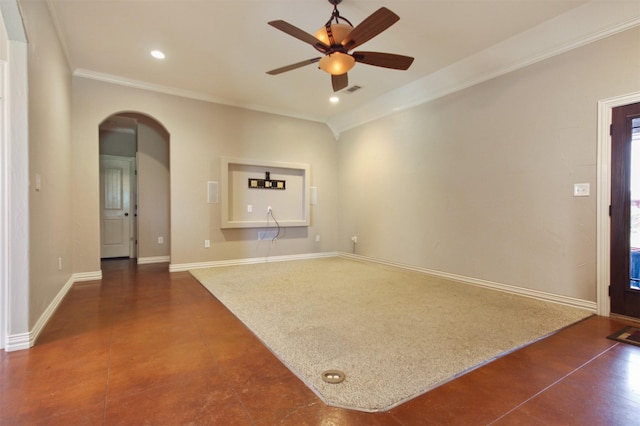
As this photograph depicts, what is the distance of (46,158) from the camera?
9.05ft

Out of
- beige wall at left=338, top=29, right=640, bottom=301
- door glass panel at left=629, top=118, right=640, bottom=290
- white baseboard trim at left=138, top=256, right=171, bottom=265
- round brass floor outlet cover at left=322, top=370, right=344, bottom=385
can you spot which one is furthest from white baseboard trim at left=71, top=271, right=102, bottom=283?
door glass panel at left=629, top=118, right=640, bottom=290

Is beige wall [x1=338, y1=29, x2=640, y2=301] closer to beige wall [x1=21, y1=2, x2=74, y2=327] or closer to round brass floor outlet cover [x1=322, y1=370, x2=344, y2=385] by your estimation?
round brass floor outlet cover [x1=322, y1=370, x2=344, y2=385]

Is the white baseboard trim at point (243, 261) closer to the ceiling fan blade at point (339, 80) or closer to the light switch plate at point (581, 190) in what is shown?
the ceiling fan blade at point (339, 80)

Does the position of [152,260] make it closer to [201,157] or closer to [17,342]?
[201,157]

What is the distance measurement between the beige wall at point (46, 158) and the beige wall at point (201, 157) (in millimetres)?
446

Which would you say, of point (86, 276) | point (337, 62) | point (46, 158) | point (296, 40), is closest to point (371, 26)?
point (337, 62)

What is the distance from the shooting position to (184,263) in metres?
4.95

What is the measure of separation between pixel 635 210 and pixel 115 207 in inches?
321

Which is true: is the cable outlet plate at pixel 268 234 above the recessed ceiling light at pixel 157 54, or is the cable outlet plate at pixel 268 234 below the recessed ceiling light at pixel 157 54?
below

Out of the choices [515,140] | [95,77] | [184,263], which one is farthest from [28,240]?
[515,140]

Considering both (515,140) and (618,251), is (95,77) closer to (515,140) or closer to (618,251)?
(515,140)

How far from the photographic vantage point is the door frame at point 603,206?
2893mm

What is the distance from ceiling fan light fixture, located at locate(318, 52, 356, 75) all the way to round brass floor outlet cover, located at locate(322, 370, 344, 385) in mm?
2533

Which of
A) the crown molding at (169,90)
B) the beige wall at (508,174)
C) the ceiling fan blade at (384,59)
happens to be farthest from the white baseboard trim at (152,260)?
the ceiling fan blade at (384,59)
